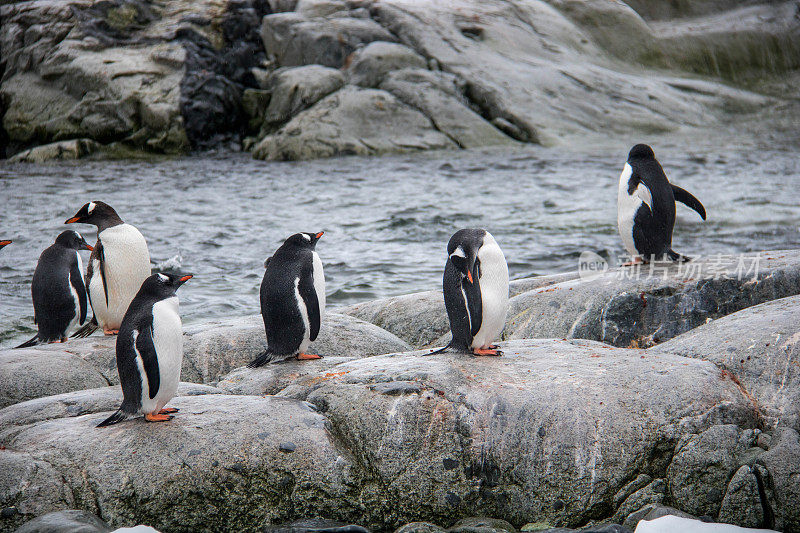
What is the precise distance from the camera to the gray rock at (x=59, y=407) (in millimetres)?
3973

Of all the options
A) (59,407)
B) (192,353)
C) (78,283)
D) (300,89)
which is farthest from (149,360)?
(300,89)

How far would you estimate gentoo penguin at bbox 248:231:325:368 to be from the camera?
471 cm

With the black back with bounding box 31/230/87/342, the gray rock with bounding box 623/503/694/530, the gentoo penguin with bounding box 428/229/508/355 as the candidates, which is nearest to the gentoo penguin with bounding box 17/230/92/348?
the black back with bounding box 31/230/87/342

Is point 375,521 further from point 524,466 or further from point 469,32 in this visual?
point 469,32

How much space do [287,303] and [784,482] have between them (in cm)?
287

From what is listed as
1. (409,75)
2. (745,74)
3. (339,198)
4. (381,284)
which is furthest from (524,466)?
(745,74)

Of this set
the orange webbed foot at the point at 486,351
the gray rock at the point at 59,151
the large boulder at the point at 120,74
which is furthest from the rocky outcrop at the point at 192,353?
the large boulder at the point at 120,74

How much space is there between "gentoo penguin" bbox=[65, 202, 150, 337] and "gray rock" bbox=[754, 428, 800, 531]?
4.57m

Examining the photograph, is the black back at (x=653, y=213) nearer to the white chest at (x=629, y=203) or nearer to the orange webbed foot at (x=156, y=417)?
the white chest at (x=629, y=203)

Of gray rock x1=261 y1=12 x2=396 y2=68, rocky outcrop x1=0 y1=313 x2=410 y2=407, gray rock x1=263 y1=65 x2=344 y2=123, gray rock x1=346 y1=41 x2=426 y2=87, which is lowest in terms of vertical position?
rocky outcrop x1=0 y1=313 x2=410 y2=407

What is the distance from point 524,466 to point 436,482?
431mm

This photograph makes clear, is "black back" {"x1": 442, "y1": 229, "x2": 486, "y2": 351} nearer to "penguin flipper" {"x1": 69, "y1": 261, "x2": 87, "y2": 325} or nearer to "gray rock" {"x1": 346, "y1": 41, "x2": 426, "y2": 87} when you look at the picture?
"penguin flipper" {"x1": 69, "y1": 261, "x2": 87, "y2": 325}

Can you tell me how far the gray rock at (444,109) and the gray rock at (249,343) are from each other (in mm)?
11887

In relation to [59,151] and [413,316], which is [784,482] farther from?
[59,151]
